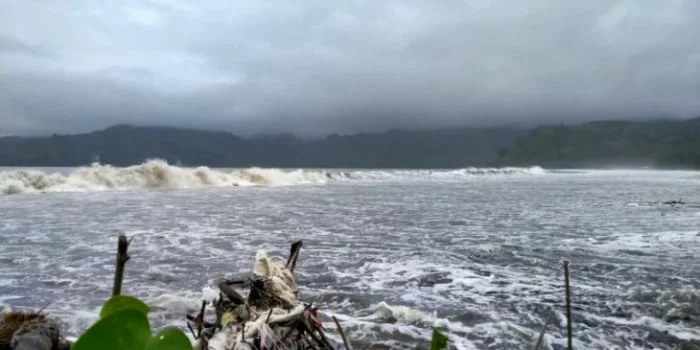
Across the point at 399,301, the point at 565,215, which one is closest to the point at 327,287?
the point at 399,301

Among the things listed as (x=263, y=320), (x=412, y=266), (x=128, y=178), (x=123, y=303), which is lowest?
(x=412, y=266)

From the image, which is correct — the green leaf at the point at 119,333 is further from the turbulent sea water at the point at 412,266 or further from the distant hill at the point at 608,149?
the distant hill at the point at 608,149

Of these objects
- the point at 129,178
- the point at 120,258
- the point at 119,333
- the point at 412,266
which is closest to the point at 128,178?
the point at 129,178

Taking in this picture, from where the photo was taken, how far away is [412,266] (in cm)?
784

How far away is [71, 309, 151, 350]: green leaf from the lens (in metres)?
0.67

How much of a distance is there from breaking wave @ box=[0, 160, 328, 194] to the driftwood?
26668 mm

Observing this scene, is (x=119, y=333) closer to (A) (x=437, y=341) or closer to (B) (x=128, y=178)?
(A) (x=437, y=341)

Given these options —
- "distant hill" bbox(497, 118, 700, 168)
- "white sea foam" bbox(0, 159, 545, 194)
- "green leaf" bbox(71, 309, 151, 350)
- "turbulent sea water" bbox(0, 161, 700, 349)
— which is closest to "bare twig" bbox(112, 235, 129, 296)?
"green leaf" bbox(71, 309, 151, 350)

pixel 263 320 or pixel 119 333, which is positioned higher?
pixel 119 333

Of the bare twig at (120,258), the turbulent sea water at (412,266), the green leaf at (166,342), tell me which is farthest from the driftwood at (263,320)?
the turbulent sea water at (412,266)

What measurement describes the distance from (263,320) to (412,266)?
585 cm

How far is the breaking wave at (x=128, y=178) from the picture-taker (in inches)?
1006

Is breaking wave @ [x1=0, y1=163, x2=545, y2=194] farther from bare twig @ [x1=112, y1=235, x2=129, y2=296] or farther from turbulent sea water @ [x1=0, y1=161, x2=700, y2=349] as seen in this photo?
bare twig @ [x1=112, y1=235, x2=129, y2=296]

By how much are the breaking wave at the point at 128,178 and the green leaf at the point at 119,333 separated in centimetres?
2835
